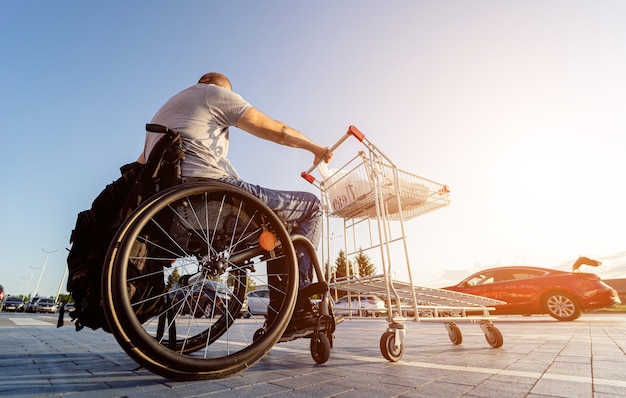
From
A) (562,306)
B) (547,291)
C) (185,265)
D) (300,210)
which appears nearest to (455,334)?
(300,210)

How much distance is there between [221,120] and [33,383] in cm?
172

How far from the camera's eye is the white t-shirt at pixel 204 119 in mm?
1839

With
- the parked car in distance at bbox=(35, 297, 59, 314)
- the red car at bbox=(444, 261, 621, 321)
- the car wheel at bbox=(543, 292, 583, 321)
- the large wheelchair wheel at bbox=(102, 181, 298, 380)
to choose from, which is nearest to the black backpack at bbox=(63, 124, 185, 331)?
the large wheelchair wheel at bbox=(102, 181, 298, 380)

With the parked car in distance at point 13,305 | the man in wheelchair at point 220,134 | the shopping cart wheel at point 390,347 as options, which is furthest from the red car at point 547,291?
the parked car in distance at point 13,305

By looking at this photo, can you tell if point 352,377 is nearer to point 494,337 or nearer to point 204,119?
point 204,119

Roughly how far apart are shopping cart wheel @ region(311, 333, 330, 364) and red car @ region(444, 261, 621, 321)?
23.9 ft

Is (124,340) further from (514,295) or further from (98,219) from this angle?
(514,295)

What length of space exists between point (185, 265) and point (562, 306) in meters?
9.56

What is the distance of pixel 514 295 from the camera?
8.37 meters

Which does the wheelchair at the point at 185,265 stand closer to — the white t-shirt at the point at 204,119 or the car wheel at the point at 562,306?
the white t-shirt at the point at 204,119

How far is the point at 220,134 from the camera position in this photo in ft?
6.62

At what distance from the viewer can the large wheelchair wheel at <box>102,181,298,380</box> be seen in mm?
1203

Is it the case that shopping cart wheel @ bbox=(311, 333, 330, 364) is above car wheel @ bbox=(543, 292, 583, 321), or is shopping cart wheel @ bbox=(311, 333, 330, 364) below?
below

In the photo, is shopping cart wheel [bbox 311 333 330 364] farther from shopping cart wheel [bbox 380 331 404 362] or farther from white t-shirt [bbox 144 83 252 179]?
white t-shirt [bbox 144 83 252 179]
